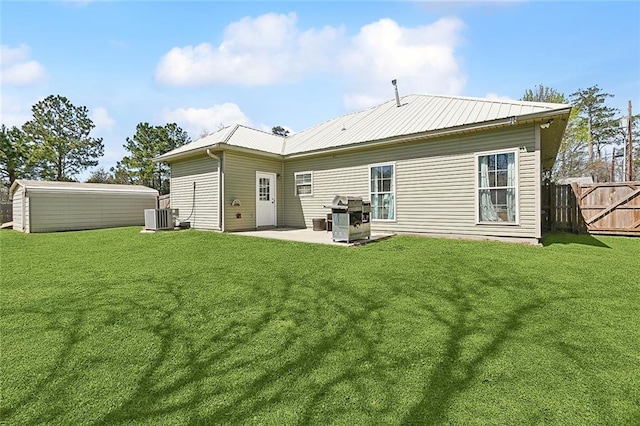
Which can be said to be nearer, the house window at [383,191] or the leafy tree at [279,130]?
the house window at [383,191]

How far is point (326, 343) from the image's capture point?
262cm

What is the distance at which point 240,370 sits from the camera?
88.4 inches

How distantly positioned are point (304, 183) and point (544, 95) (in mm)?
23611

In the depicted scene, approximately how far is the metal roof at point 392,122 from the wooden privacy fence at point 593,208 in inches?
149

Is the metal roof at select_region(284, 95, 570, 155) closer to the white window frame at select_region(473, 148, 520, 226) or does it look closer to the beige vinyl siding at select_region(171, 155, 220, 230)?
the white window frame at select_region(473, 148, 520, 226)

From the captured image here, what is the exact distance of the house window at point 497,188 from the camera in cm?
677

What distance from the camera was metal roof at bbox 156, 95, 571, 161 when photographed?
23.3 feet

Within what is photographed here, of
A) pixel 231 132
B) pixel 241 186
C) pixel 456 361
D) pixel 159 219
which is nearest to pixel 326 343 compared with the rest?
pixel 456 361

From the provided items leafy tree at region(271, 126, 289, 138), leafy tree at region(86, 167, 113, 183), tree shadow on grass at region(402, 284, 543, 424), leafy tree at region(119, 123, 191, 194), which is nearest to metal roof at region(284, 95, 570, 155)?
tree shadow on grass at region(402, 284, 543, 424)

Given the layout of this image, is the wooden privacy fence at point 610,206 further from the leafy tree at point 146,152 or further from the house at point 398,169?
the leafy tree at point 146,152

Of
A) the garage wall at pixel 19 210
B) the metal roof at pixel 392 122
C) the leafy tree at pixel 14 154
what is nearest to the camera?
the metal roof at pixel 392 122

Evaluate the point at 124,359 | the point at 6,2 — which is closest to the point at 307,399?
the point at 124,359

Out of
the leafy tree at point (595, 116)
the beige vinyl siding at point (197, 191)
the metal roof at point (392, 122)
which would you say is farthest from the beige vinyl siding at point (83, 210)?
the leafy tree at point (595, 116)

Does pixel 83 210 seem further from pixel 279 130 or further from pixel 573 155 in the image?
pixel 573 155
